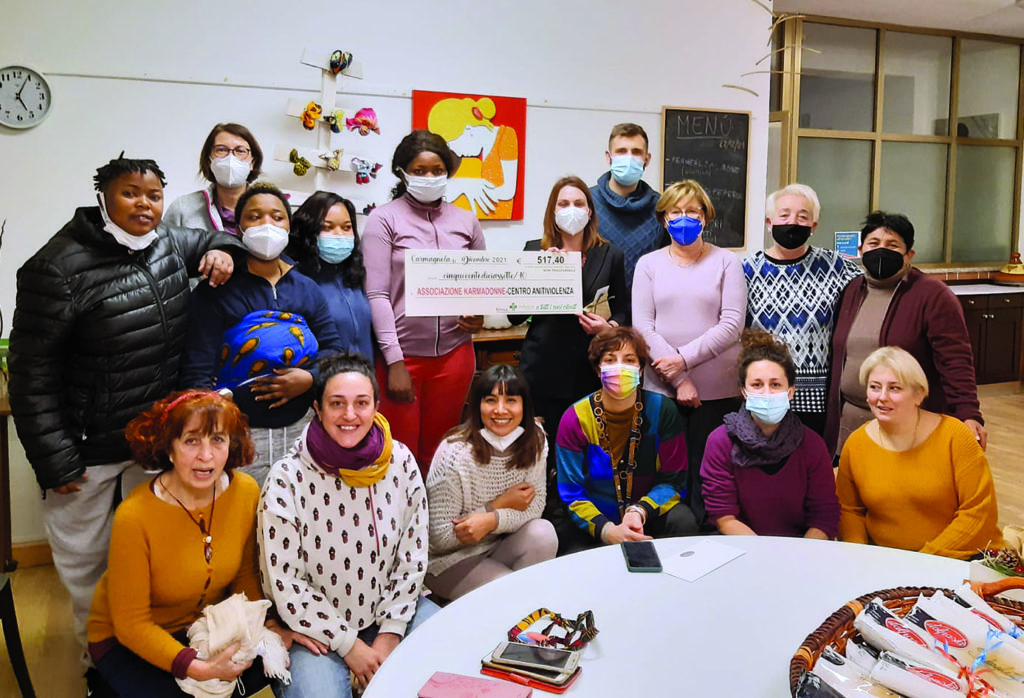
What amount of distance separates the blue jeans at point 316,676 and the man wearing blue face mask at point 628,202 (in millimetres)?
1785

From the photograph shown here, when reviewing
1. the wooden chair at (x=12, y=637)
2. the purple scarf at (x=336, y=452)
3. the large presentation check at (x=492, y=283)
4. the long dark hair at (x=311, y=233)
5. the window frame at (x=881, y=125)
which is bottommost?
the wooden chair at (x=12, y=637)

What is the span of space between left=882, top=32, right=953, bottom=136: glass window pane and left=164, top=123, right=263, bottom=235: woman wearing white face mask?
6.12 m

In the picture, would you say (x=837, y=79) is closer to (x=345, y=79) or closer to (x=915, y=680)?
(x=345, y=79)

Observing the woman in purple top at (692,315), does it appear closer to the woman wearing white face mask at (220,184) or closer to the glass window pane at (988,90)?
the woman wearing white face mask at (220,184)

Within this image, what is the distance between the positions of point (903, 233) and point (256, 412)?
2.32 meters

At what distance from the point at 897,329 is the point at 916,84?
5.41 metres

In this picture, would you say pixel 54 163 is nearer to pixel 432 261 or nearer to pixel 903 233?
pixel 432 261

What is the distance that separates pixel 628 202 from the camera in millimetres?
3076

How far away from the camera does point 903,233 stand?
2.80m

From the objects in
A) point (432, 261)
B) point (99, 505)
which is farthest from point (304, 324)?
point (99, 505)

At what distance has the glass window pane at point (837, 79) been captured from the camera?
6574 millimetres

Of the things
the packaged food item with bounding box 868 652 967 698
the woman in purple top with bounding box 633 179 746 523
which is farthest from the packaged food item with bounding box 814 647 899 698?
the woman in purple top with bounding box 633 179 746 523

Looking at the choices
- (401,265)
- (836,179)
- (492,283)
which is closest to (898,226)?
(492,283)

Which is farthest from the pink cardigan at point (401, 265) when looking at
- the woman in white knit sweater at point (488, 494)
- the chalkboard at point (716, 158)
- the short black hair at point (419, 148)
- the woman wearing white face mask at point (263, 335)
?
the chalkboard at point (716, 158)
